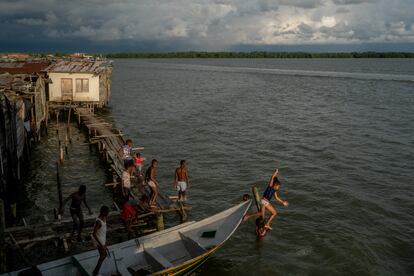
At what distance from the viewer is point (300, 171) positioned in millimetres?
22938

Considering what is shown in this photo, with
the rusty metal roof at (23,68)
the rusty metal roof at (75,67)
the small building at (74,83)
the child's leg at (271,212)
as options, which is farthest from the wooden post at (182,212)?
the rusty metal roof at (23,68)

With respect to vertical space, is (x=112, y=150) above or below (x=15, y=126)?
below

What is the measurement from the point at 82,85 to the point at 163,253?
2766cm

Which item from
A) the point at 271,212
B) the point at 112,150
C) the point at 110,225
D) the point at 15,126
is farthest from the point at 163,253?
the point at 15,126

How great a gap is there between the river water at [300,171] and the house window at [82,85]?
166 inches

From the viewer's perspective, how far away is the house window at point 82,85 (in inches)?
1427

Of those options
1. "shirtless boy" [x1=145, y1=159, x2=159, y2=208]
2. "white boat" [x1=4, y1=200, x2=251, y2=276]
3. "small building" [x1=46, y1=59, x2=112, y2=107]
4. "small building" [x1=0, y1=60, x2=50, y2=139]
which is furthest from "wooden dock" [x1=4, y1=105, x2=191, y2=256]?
"small building" [x1=46, y1=59, x2=112, y2=107]

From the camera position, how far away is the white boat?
1062 centimetres

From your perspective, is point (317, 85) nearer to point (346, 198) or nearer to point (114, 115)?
point (114, 115)

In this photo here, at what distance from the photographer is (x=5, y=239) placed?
1223 cm

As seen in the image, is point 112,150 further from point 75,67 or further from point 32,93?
point 75,67

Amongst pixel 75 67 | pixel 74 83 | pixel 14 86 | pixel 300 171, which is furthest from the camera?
pixel 75 67

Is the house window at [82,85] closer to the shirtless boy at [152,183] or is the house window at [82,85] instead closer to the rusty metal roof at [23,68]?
the rusty metal roof at [23,68]

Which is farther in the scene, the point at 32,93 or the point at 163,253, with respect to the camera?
the point at 32,93
